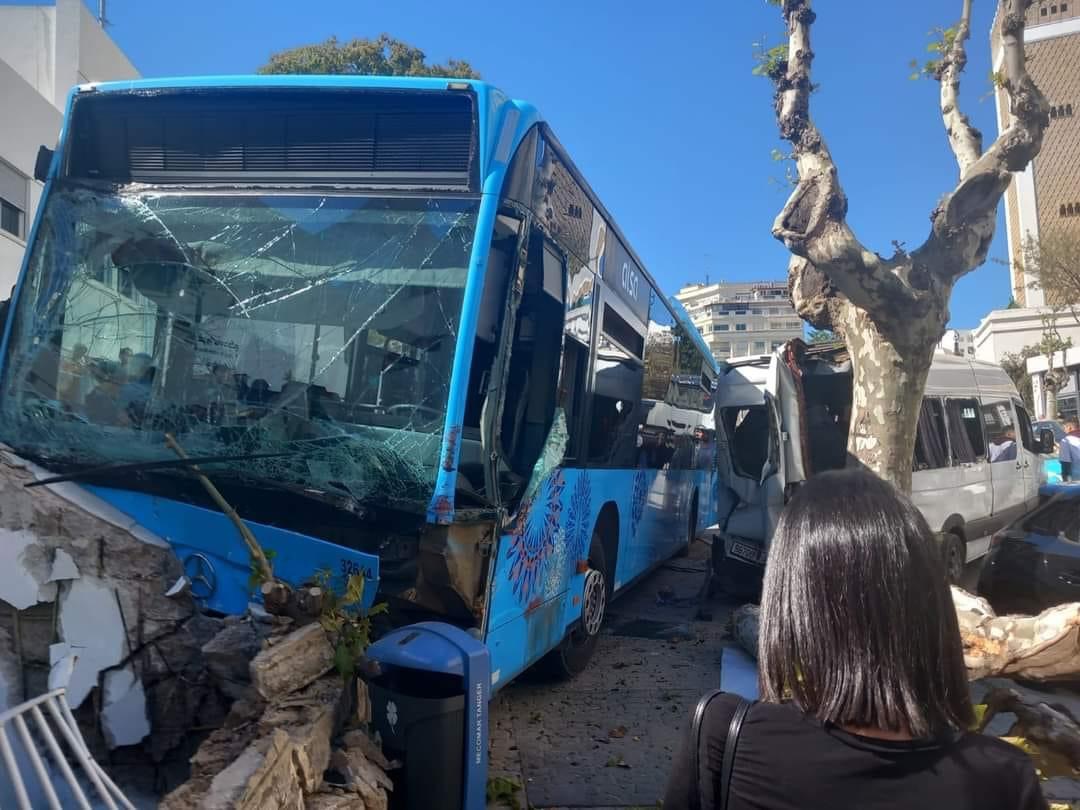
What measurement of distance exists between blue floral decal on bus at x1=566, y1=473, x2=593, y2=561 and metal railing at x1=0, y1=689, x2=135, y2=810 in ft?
10.5

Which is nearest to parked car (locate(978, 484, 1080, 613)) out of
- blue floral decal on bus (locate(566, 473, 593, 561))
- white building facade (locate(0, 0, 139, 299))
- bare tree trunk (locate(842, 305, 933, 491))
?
bare tree trunk (locate(842, 305, 933, 491))

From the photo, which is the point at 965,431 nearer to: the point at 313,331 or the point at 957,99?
the point at 957,99

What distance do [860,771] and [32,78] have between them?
22317mm

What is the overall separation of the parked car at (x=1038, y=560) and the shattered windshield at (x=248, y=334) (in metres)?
6.20

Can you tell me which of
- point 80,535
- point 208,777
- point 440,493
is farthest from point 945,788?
point 80,535

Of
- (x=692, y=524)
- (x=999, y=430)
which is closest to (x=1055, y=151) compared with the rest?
(x=999, y=430)

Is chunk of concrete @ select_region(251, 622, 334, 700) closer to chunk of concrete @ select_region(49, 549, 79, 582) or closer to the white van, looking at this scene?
chunk of concrete @ select_region(49, 549, 79, 582)

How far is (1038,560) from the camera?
743 centimetres

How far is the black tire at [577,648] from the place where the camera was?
20.1 feet

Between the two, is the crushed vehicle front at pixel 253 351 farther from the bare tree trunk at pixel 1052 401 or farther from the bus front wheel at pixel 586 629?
the bare tree trunk at pixel 1052 401

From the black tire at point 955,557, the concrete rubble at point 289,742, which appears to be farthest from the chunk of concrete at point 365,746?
the black tire at point 955,557

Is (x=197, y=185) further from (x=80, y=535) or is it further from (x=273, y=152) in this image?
(x=80, y=535)

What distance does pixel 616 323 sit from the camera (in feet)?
21.2

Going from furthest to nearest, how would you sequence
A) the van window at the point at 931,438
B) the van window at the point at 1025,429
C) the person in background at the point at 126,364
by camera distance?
the van window at the point at 1025,429, the van window at the point at 931,438, the person in background at the point at 126,364
